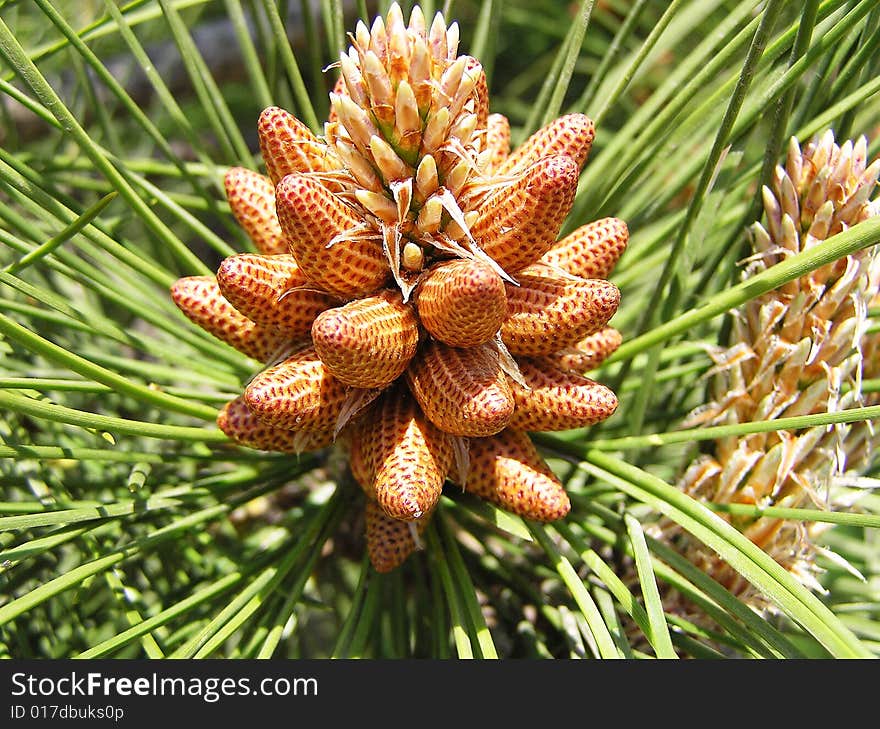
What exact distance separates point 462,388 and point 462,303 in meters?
0.08

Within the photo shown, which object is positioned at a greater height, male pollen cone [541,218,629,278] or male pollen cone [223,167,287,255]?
male pollen cone [223,167,287,255]

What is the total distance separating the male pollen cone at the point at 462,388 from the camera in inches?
26.8

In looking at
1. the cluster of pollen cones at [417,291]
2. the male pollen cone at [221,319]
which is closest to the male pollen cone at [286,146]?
the cluster of pollen cones at [417,291]

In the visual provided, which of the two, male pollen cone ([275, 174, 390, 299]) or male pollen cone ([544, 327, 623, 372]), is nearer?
male pollen cone ([275, 174, 390, 299])

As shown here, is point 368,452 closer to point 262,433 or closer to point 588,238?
point 262,433

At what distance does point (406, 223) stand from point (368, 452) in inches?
8.3

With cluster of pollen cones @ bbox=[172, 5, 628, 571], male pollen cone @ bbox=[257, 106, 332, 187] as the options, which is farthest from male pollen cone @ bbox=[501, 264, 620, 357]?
male pollen cone @ bbox=[257, 106, 332, 187]

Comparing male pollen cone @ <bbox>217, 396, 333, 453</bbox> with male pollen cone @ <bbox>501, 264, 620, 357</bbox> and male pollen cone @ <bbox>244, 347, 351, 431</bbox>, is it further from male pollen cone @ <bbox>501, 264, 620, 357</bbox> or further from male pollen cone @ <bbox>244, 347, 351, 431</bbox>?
male pollen cone @ <bbox>501, 264, 620, 357</bbox>

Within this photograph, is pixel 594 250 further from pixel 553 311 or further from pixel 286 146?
pixel 286 146

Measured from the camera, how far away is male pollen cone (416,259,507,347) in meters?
0.64

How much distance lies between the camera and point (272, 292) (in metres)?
0.74

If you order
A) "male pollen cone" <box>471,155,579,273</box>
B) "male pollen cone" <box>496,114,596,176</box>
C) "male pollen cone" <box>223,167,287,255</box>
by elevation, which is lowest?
"male pollen cone" <box>471,155,579,273</box>

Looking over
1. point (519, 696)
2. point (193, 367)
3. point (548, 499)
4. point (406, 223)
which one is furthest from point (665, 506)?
point (193, 367)

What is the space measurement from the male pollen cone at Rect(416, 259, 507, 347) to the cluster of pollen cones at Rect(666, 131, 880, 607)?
1.00 ft
